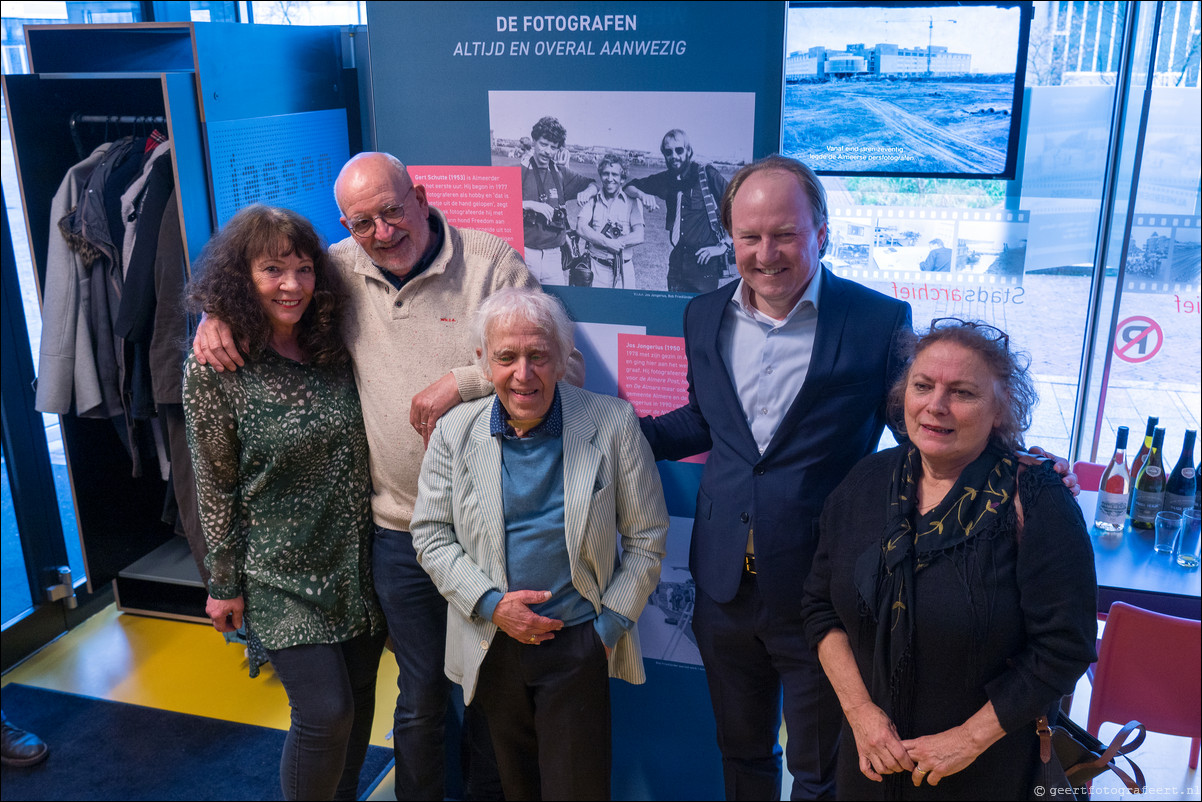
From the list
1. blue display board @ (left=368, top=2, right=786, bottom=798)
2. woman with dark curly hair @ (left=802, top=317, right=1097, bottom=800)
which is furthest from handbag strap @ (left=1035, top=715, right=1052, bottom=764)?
blue display board @ (left=368, top=2, right=786, bottom=798)

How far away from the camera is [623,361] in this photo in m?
2.88

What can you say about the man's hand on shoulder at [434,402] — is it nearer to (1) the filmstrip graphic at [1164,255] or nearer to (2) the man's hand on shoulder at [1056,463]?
(2) the man's hand on shoulder at [1056,463]

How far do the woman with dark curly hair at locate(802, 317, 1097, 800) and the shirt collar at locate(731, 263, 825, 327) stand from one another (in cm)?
30

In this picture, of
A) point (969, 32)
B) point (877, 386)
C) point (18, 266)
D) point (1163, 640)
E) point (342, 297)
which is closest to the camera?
point (877, 386)

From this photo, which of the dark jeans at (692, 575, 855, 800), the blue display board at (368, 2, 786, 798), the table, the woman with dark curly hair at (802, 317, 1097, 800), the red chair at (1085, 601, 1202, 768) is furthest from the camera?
the table

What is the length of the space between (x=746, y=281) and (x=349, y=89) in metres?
2.66

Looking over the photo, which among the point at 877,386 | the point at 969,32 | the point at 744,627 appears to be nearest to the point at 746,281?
the point at 877,386

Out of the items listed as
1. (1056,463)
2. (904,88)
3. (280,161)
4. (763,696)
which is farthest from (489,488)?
(904,88)

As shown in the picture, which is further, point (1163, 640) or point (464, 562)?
point (1163, 640)

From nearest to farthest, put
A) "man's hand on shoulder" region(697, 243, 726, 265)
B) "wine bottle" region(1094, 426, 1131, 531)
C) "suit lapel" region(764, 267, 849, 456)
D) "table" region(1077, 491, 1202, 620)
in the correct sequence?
"suit lapel" region(764, 267, 849, 456) < "man's hand on shoulder" region(697, 243, 726, 265) < "table" region(1077, 491, 1202, 620) < "wine bottle" region(1094, 426, 1131, 531)

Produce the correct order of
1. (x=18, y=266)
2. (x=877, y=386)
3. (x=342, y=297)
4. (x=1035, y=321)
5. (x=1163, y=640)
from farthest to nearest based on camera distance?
1. (x=1035, y=321)
2. (x=18, y=266)
3. (x=1163, y=640)
4. (x=342, y=297)
5. (x=877, y=386)

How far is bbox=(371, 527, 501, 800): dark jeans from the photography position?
8.71ft

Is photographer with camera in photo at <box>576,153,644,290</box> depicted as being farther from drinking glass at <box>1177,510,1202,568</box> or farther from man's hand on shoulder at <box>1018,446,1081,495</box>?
drinking glass at <box>1177,510,1202,568</box>

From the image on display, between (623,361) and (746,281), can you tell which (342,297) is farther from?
(746,281)
